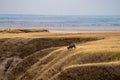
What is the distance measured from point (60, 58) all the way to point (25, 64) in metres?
7.86

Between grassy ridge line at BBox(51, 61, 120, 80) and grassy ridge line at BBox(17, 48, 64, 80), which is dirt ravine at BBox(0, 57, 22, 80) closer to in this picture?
grassy ridge line at BBox(17, 48, 64, 80)

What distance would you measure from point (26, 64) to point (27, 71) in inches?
100

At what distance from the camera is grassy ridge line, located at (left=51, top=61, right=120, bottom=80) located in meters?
36.0

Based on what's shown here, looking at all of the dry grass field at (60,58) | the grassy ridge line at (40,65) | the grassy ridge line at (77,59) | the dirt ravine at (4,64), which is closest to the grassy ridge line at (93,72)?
the dry grass field at (60,58)

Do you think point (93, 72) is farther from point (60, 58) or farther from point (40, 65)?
point (40, 65)

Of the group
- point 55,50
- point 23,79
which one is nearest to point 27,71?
point 23,79

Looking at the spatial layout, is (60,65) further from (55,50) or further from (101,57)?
(55,50)

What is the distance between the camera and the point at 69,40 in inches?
2299

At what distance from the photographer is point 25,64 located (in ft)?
171

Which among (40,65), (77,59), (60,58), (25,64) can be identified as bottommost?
(25,64)

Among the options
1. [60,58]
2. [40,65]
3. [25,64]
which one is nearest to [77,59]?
[60,58]

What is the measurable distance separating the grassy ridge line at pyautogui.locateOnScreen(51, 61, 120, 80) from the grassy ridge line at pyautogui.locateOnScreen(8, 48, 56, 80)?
13.4 meters

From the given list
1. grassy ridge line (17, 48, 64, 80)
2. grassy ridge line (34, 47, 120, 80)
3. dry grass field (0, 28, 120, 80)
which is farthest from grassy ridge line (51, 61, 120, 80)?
grassy ridge line (17, 48, 64, 80)

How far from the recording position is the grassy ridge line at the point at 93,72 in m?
36.0
